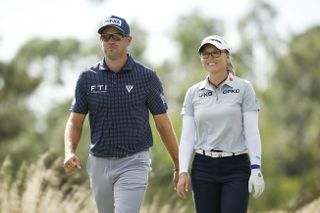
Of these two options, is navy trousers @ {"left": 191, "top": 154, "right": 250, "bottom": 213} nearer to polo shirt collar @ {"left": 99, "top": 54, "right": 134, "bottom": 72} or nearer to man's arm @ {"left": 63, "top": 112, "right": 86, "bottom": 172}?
polo shirt collar @ {"left": 99, "top": 54, "right": 134, "bottom": 72}

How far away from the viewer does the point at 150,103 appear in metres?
6.33

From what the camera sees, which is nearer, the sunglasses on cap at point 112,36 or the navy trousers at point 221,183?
the navy trousers at point 221,183

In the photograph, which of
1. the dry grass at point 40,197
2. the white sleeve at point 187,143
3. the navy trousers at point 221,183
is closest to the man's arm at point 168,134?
the white sleeve at point 187,143

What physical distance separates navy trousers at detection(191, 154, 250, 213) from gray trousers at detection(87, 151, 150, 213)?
485 millimetres

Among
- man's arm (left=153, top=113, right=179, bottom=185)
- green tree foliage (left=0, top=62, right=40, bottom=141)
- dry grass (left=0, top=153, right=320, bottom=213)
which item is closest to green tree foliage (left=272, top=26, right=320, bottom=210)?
green tree foliage (left=0, top=62, right=40, bottom=141)

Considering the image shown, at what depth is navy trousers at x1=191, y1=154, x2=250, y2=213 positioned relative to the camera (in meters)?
5.70

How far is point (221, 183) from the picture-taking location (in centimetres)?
580

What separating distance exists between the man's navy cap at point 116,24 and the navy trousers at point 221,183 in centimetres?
120

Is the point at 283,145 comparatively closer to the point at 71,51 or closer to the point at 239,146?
the point at 71,51

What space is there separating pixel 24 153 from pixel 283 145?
2269 cm

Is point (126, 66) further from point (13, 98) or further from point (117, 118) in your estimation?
point (13, 98)

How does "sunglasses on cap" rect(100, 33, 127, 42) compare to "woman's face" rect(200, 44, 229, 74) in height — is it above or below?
above

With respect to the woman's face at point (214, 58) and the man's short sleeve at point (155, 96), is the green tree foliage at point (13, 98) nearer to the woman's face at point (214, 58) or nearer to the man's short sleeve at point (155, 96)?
the man's short sleeve at point (155, 96)

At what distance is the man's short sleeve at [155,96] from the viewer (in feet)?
20.7
